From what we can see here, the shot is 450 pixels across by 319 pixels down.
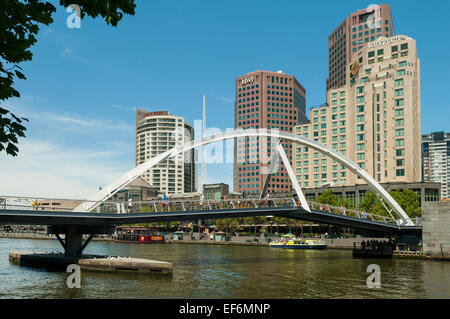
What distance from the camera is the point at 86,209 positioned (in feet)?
156

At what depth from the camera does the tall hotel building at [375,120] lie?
13038 centimetres

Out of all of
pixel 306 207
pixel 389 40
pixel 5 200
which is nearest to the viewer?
pixel 5 200

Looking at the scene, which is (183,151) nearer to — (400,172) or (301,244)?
(301,244)

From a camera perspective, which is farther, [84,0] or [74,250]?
[74,250]

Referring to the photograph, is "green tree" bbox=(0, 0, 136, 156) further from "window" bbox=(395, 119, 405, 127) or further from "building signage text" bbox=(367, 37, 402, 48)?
"building signage text" bbox=(367, 37, 402, 48)

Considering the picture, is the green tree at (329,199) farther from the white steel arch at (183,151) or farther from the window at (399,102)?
the white steel arch at (183,151)

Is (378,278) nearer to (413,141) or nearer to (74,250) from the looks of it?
(74,250)

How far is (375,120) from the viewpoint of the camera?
5354 inches

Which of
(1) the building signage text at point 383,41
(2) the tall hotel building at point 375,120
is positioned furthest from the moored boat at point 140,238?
(1) the building signage text at point 383,41

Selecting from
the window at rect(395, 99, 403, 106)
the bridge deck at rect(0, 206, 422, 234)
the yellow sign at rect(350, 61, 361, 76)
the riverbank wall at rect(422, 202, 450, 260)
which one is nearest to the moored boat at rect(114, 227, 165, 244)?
the bridge deck at rect(0, 206, 422, 234)

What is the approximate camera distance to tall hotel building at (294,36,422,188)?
13038 cm
